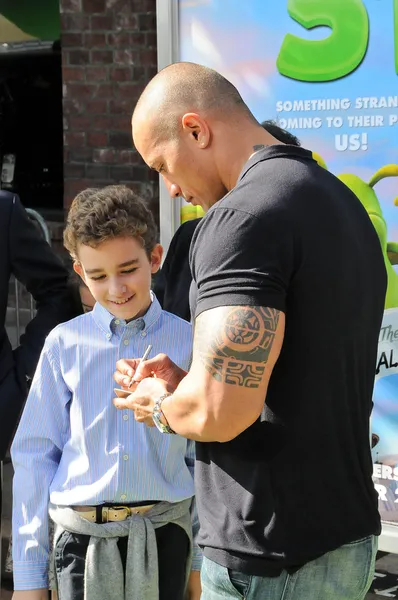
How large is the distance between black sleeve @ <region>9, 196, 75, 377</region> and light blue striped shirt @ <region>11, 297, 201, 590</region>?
790 mm

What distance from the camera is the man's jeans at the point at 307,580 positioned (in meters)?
1.95

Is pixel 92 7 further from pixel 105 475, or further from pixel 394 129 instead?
pixel 105 475

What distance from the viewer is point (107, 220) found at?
261 cm

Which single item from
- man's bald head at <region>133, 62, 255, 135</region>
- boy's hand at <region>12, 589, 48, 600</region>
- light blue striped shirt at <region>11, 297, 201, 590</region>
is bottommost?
boy's hand at <region>12, 589, 48, 600</region>

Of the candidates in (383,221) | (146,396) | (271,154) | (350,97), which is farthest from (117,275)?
(350,97)

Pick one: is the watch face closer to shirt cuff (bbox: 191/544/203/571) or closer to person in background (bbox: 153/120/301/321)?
shirt cuff (bbox: 191/544/203/571)

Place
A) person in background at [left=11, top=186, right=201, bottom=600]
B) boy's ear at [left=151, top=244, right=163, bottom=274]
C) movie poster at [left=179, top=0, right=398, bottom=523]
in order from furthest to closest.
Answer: movie poster at [left=179, top=0, right=398, bottom=523]
boy's ear at [left=151, top=244, right=163, bottom=274]
person in background at [left=11, top=186, right=201, bottom=600]

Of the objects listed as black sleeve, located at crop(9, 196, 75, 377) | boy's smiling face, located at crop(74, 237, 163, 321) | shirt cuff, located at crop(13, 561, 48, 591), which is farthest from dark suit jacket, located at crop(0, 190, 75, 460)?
shirt cuff, located at crop(13, 561, 48, 591)

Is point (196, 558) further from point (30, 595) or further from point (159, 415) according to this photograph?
point (159, 415)

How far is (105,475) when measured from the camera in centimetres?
248

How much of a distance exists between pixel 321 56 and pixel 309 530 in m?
2.60

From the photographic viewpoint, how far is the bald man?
5.98ft

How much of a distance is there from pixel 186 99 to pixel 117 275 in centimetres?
63

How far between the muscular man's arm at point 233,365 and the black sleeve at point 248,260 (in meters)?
0.03
